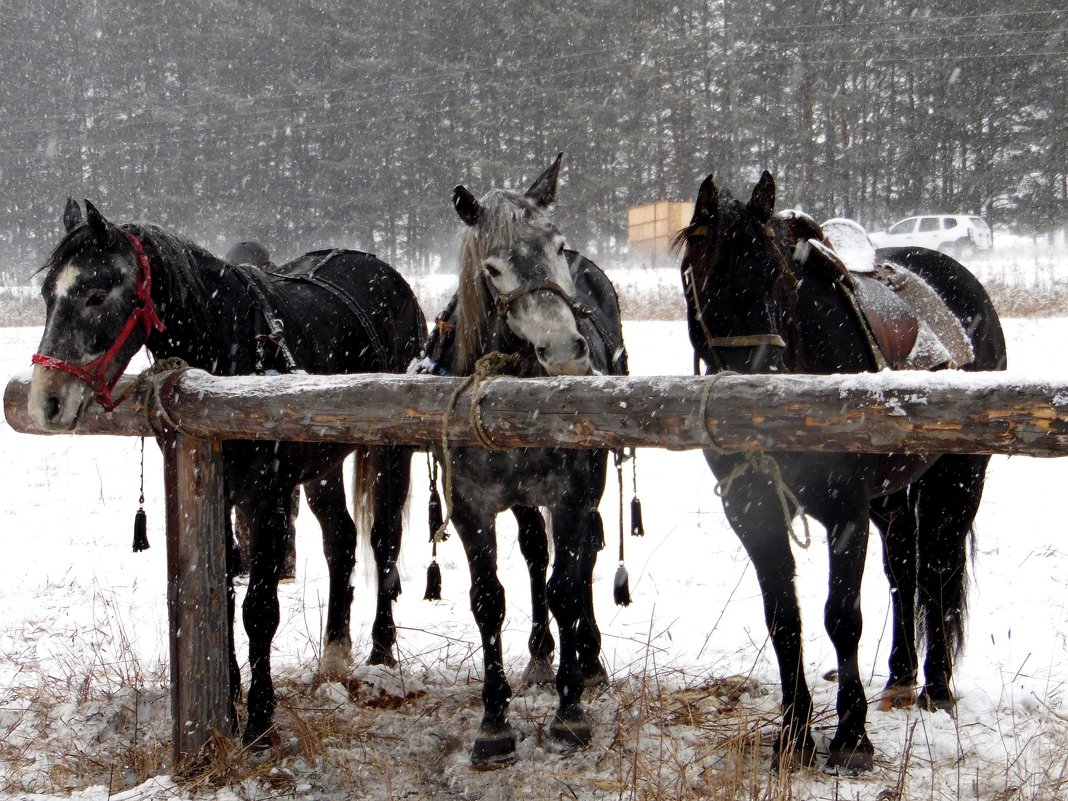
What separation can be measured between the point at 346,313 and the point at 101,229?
5.68ft

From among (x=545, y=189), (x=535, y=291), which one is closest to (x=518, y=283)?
(x=535, y=291)

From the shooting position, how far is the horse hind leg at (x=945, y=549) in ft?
12.3

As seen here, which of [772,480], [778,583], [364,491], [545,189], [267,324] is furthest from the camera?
[364,491]

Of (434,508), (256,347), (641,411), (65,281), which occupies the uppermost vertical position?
(65,281)

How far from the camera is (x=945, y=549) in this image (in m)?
3.84

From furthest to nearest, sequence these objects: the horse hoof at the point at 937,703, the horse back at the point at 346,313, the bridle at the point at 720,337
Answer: the horse back at the point at 346,313 → the horse hoof at the point at 937,703 → the bridle at the point at 720,337

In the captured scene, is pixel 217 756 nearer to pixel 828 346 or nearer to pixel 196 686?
pixel 196 686

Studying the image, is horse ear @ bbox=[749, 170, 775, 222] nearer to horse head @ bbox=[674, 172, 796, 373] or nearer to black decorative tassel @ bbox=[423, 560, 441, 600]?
horse head @ bbox=[674, 172, 796, 373]

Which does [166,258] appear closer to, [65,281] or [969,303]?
[65,281]

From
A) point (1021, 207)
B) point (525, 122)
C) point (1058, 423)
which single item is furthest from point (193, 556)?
point (1021, 207)

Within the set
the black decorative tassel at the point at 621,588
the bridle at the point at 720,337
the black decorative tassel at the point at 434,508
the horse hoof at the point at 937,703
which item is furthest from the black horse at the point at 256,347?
the horse hoof at the point at 937,703

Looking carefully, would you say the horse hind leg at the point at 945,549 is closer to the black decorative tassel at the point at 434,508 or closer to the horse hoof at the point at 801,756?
the horse hoof at the point at 801,756

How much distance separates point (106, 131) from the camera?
32.7m

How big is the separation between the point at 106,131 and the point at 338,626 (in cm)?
3394
